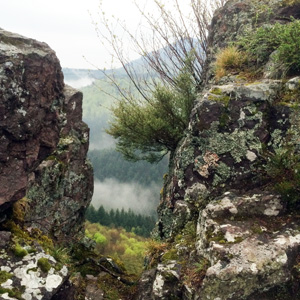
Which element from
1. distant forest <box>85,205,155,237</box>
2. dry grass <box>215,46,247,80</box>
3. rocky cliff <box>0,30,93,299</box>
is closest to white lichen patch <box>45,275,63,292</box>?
rocky cliff <box>0,30,93,299</box>

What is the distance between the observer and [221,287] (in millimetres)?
5344

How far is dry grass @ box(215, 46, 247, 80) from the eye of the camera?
10578mm

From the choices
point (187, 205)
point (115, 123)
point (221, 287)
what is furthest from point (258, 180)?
point (115, 123)

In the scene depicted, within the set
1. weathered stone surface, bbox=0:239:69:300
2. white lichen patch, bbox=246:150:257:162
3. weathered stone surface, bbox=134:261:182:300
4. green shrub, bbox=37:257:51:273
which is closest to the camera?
weathered stone surface, bbox=0:239:69:300

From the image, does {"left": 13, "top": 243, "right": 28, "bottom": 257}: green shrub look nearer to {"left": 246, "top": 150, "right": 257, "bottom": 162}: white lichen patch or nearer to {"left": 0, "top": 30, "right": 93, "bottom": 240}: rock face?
{"left": 0, "top": 30, "right": 93, "bottom": 240}: rock face

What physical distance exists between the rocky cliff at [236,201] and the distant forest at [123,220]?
83856 mm

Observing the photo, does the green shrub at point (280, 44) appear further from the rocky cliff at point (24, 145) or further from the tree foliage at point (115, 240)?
the tree foliage at point (115, 240)

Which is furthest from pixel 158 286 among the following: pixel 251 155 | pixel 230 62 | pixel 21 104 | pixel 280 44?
pixel 230 62

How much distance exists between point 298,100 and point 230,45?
4.81m

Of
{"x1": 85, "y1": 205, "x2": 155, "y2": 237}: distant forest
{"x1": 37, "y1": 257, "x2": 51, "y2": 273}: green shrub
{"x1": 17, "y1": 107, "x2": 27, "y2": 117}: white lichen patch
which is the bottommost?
{"x1": 85, "y1": 205, "x2": 155, "y2": 237}: distant forest

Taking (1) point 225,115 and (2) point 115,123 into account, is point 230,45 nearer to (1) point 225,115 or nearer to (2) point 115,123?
(1) point 225,115

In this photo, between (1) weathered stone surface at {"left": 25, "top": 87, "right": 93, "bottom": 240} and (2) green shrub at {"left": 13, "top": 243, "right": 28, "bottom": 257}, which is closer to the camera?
(2) green shrub at {"left": 13, "top": 243, "right": 28, "bottom": 257}

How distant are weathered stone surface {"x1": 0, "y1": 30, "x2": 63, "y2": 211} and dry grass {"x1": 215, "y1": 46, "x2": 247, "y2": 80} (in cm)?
612

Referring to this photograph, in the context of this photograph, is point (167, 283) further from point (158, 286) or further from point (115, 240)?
point (115, 240)
